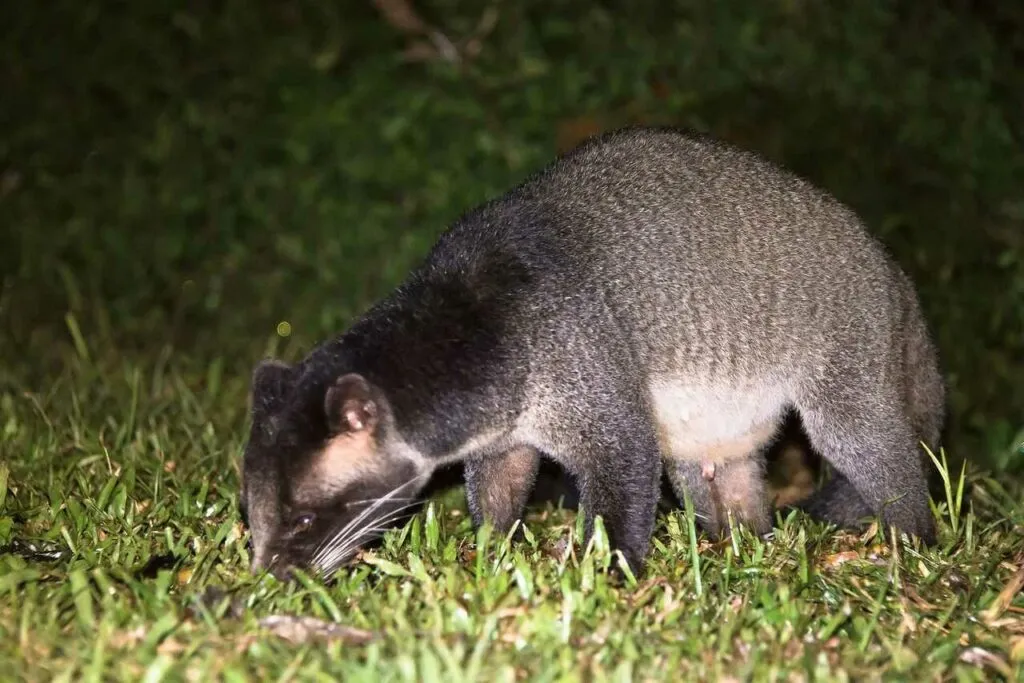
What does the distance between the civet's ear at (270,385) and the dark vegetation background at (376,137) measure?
11.5ft

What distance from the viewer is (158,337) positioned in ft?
31.9

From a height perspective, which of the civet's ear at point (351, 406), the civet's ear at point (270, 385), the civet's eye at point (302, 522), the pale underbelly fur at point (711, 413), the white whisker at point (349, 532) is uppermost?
the civet's ear at point (270, 385)

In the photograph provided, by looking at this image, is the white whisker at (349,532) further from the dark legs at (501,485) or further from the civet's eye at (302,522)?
the dark legs at (501,485)

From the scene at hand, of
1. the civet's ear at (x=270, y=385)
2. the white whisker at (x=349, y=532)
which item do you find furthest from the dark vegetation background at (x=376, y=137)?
the white whisker at (x=349, y=532)

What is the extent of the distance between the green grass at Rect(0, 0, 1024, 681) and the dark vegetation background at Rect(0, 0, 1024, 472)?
23mm

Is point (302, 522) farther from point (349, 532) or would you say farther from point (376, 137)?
point (376, 137)

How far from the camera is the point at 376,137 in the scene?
9.84 m

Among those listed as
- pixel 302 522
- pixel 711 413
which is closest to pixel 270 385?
pixel 302 522

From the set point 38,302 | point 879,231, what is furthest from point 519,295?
point 38,302

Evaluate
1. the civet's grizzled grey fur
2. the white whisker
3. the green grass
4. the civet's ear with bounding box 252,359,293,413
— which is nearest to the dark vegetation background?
the green grass

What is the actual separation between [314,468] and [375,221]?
17.1ft

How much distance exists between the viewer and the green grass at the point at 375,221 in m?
5.05

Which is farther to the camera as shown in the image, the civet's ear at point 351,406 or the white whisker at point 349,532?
the white whisker at point 349,532

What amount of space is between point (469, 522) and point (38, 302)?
211 inches
